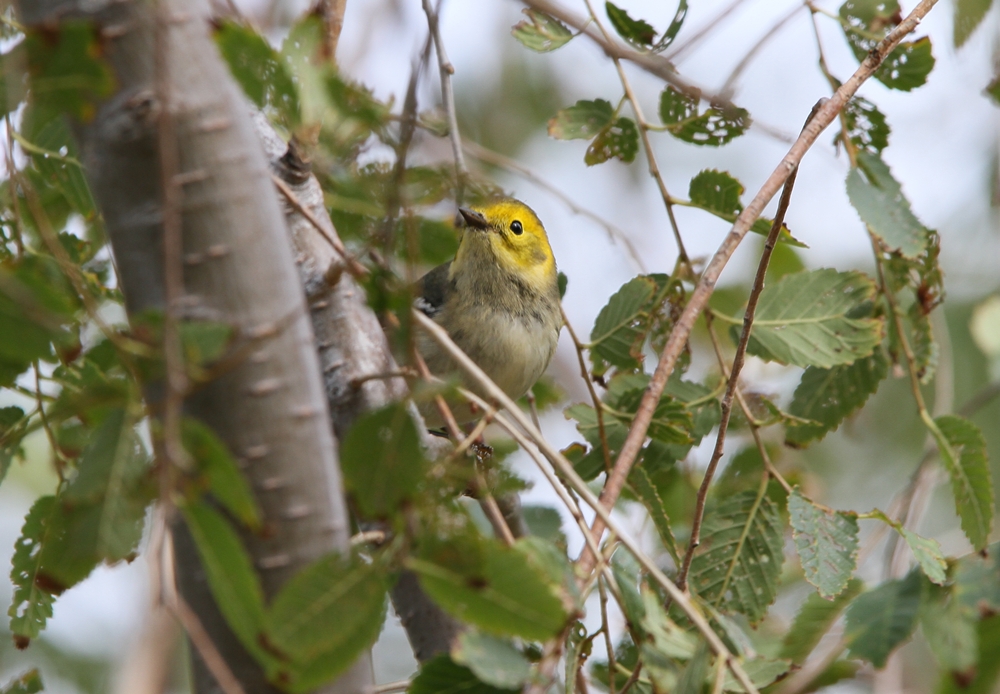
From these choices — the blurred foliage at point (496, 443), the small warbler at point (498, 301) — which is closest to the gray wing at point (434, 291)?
the small warbler at point (498, 301)

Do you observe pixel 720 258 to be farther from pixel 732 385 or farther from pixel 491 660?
pixel 491 660

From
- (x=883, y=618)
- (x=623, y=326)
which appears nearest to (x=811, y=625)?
(x=883, y=618)

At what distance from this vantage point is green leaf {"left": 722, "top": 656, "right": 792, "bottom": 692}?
5.52 ft

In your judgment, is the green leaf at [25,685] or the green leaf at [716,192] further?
the green leaf at [716,192]

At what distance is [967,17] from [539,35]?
4.32ft

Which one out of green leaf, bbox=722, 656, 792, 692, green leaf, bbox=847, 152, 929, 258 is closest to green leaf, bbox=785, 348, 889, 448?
green leaf, bbox=847, 152, 929, 258

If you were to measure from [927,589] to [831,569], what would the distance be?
0.21 m

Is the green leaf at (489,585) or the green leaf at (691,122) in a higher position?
the green leaf at (691,122)

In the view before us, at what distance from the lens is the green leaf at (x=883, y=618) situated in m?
1.81

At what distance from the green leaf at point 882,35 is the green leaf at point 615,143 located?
59 centimetres

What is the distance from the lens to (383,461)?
1.17 m

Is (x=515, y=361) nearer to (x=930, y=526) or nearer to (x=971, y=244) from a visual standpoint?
(x=971, y=244)

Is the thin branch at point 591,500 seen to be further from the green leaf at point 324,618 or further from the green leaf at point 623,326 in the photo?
the green leaf at point 623,326

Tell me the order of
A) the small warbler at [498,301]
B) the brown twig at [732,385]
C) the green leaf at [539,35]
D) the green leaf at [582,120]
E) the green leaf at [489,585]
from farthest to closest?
the small warbler at [498,301] → the green leaf at [582,120] → the green leaf at [539,35] → the brown twig at [732,385] → the green leaf at [489,585]
